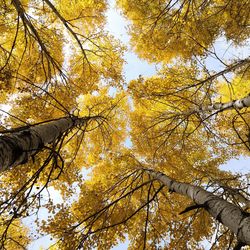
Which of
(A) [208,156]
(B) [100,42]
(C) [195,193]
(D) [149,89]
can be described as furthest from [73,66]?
(C) [195,193]

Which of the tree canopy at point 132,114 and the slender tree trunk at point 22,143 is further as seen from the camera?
the tree canopy at point 132,114

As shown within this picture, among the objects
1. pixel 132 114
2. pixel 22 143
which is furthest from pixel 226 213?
pixel 132 114

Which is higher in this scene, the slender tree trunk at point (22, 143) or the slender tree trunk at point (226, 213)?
the slender tree trunk at point (22, 143)

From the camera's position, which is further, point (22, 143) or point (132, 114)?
point (132, 114)

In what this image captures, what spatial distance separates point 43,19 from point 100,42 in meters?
1.81

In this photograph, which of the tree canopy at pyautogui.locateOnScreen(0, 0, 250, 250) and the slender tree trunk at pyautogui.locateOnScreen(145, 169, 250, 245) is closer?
the slender tree trunk at pyautogui.locateOnScreen(145, 169, 250, 245)

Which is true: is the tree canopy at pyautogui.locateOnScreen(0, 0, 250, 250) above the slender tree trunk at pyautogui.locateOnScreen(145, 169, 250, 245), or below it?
above

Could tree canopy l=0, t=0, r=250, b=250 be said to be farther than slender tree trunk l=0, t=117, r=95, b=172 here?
Yes

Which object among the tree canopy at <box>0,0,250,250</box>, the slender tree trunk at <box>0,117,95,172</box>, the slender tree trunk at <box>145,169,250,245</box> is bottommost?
the slender tree trunk at <box>145,169,250,245</box>

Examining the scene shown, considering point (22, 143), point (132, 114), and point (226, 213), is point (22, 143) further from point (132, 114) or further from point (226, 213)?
point (132, 114)

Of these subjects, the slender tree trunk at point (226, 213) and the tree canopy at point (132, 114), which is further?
the tree canopy at point (132, 114)

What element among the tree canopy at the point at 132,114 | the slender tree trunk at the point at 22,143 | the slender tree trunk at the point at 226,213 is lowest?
the slender tree trunk at the point at 226,213

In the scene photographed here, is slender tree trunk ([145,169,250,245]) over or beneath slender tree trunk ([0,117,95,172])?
beneath

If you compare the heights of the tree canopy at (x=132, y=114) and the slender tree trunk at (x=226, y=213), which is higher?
the tree canopy at (x=132, y=114)
